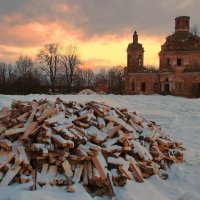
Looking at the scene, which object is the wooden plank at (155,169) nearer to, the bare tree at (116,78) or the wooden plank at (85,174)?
the wooden plank at (85,174)

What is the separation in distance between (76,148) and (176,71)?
35.2 m

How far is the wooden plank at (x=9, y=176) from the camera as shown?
6.51m

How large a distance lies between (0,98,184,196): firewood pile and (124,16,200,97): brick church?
107ft

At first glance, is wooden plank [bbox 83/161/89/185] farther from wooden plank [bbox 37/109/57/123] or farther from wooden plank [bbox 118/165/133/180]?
wooden plank [bbox 37/109/57/123]

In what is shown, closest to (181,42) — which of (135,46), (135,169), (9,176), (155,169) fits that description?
(135,46)

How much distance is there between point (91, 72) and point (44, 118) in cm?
8709

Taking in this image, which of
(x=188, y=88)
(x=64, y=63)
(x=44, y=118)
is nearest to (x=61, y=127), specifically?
(x=44, y=118)

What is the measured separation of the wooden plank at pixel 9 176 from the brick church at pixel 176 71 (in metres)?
35.1

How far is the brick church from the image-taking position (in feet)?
133

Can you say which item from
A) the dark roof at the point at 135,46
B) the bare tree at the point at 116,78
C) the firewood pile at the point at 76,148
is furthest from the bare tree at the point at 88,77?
Result: the firewood pile at the point at 76,148

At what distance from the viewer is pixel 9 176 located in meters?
6.59

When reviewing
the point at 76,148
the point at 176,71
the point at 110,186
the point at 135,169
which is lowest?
the point at 110,186

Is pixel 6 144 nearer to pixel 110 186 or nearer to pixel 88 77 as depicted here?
pixel 110 186

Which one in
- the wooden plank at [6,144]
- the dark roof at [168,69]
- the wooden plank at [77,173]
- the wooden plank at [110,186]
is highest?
the dark roof at [168,69]
